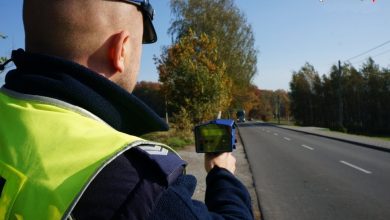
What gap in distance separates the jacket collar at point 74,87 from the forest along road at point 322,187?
593 cm

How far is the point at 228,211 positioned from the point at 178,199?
334 mm

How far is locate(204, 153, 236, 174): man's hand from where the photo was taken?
1774 mm

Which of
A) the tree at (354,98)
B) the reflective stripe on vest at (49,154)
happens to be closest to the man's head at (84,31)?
the reflective stripe on vest at (49,154)

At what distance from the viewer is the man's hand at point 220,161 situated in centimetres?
177

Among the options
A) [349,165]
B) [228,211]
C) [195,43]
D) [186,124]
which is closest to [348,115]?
[195,43]

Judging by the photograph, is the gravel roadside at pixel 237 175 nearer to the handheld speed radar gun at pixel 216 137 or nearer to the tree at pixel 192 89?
the handheld speed radar gun at pixel 216 137

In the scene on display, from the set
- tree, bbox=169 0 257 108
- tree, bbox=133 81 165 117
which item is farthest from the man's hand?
tree, bbox=169 0 257 108

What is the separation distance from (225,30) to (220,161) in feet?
126

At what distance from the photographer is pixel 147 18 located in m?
1.57

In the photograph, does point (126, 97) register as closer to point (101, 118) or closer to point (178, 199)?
point (101, 118)

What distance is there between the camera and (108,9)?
137 centimetres

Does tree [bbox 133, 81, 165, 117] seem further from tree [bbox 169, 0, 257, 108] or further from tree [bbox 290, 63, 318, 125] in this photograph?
tree [bbox 290, 63, 318, 125]

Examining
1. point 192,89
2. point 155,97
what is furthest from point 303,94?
point 192,89

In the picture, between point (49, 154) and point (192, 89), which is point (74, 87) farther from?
point (192, 89)
